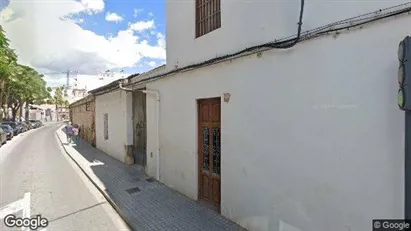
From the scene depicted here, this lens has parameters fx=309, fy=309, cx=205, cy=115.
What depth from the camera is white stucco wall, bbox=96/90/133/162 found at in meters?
12.3

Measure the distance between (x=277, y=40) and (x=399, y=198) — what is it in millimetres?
2632

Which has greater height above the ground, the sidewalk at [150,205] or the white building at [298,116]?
the white building at [298,116]

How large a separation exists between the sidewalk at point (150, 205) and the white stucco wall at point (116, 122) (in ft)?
7.07

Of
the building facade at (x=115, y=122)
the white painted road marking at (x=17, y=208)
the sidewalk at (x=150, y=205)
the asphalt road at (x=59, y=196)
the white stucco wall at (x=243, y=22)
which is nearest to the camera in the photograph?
the white stucco wall at (x=243, y=22)

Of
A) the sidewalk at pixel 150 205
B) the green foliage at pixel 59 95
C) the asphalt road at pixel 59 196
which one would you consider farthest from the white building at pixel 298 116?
the green foliage at pixel 59 95

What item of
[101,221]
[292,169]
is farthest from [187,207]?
[292,169]

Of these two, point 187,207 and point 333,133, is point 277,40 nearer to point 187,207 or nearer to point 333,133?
point 333,133

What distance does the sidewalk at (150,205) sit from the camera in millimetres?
5750

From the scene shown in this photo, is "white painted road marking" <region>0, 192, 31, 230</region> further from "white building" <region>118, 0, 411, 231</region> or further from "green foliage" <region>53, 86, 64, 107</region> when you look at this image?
"green foliage" <region>53, 86, 64, 107</region>

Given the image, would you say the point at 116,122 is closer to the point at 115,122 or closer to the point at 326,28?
the point at 115,122

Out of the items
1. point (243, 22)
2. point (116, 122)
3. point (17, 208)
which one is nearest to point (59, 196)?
point (17, 208)

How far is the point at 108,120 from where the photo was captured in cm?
1551

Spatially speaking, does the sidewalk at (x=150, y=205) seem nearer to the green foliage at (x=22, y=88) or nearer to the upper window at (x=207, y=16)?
the upper window at (x=207, y=16)

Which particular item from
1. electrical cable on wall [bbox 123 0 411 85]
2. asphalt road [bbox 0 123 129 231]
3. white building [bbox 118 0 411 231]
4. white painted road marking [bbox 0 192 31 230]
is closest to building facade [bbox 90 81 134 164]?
asphalt road [bbox 0 123 129 231]
